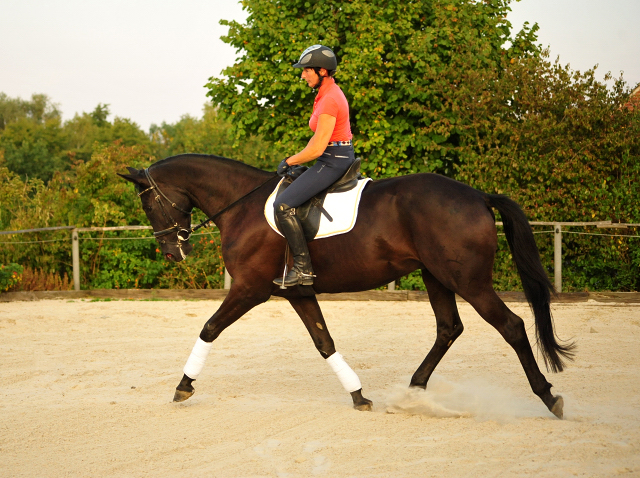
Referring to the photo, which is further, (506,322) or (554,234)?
(554,234)

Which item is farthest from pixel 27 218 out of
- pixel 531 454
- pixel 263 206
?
pixel 531 454

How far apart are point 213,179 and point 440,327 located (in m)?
2.26

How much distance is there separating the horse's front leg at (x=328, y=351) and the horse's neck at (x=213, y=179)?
3.40 feet

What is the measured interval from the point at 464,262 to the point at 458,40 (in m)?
8.98

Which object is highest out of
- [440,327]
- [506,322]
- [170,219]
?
[170,219]

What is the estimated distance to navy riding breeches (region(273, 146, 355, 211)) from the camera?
16.3 ft

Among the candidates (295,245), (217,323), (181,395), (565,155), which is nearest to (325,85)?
(295,245)

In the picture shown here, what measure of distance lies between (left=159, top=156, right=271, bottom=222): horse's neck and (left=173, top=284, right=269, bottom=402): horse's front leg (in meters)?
0.80

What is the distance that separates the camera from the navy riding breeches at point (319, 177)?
4969 mm

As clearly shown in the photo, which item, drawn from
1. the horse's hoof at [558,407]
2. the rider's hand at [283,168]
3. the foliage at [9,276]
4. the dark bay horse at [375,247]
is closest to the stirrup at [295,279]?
the dark bay horse at [375,247]

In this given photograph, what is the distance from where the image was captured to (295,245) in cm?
498

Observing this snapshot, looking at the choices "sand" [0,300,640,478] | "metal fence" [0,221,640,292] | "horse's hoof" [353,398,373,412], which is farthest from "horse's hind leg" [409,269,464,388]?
"metal fence" [0,221,640,292]

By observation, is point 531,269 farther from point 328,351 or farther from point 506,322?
point 328,351

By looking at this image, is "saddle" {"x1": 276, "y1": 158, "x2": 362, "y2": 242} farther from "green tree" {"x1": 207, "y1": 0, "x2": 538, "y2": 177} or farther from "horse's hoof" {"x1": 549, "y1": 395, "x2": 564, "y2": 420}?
"green tree" {"x1": 207, "y1": 0, "x2": 538, "y2": 177}
